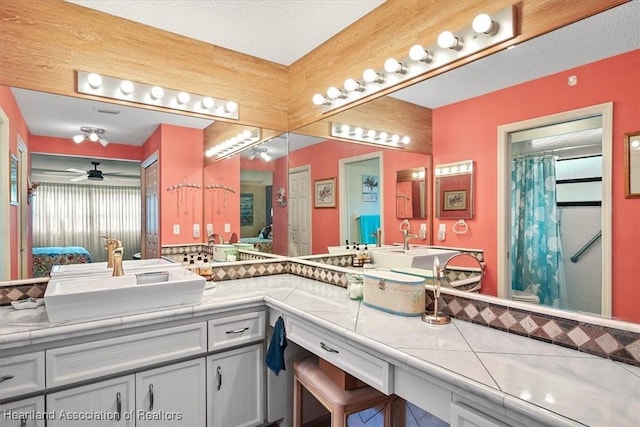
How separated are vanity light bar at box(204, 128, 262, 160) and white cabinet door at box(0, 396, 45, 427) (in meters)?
1.64

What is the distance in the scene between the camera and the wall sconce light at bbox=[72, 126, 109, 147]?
2.02m

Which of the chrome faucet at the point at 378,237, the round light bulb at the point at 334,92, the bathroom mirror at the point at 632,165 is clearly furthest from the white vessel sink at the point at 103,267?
the bathroom mirror at the point at 632,165

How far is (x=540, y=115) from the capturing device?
1.29 m

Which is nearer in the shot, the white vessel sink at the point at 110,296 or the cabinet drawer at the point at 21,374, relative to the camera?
the cabinet drawer at the point at 21,374

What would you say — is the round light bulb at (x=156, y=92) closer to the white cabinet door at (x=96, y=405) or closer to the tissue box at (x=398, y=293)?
the white cabinet door at (x=96, y=405)

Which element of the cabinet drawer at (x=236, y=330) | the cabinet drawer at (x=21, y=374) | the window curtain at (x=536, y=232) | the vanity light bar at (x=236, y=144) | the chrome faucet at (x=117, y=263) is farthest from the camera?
the vanity light bar at (x=236, y=144)

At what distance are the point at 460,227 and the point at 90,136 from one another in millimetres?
2142

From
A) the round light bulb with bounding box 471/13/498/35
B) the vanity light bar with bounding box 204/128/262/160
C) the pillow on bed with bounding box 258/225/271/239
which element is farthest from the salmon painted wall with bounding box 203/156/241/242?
the round light bulb with bounding box 471/13/498/35

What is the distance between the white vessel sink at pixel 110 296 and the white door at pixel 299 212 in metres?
0.91

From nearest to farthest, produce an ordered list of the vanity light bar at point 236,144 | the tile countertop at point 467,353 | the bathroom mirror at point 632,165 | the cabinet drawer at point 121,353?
1. the tile countertop at point 467,353
2. the bathroom mirror at point 632,165
3. the cabinet drawer at point 121,353
4. the vanity light bar at point 236,144

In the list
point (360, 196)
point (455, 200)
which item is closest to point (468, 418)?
point (455, 200)

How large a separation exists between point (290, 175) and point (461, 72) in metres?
1.47

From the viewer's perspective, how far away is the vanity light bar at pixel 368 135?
197 cm

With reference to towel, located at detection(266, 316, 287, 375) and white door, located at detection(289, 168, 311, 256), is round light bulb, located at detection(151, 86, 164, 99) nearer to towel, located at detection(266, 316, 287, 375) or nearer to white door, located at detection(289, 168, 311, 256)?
white door, located at detection(289, 168, 311, 256)
